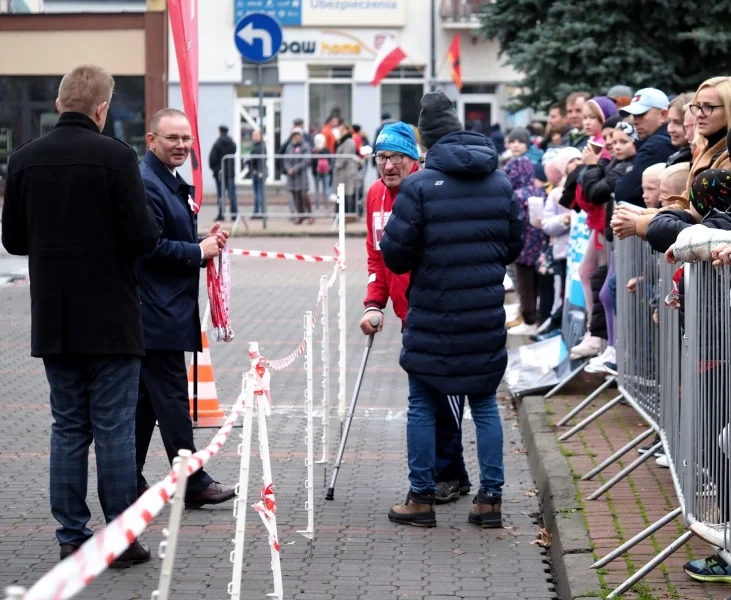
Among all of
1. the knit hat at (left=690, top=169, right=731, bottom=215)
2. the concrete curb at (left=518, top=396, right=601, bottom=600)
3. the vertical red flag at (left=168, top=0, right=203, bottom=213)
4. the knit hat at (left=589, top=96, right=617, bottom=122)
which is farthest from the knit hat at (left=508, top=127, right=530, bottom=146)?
the knit hat at (left=690, top=169, right=731, bottom=215)

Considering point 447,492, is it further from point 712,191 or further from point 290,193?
point 290,193

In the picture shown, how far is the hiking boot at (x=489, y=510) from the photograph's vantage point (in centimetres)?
669

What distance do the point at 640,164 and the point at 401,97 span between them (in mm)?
35171

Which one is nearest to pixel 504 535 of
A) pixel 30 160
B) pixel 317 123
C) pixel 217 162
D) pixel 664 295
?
pixel 664 295

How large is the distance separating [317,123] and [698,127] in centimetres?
3711

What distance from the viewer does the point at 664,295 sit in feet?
20.6

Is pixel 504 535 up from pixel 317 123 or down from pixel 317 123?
down

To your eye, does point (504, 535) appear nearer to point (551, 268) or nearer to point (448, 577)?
point (448, 577)

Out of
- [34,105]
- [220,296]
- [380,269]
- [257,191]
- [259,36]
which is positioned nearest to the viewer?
[380,269]

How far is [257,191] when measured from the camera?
28.4m

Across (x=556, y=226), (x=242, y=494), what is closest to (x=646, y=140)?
(x=556, y=226)

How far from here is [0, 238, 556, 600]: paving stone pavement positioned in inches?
227

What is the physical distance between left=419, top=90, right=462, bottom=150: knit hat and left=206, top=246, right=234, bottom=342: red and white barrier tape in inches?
56.8

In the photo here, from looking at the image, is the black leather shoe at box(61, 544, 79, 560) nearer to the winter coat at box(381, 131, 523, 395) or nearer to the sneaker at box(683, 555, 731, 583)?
the winter coat at box(381, 131, 523, 395)
